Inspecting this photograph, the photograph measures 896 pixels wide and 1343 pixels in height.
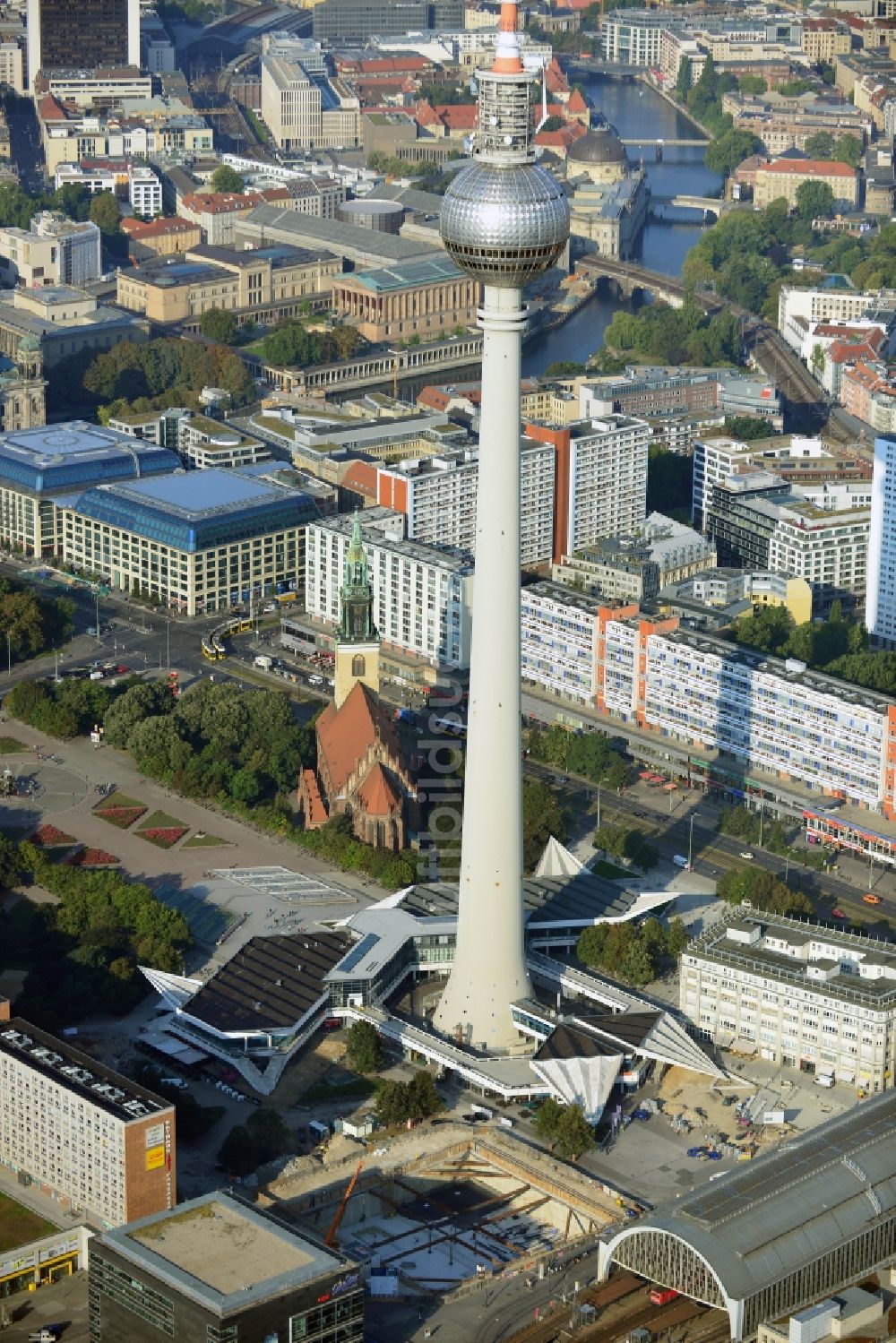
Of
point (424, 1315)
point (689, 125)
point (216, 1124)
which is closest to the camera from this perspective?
point (424, 1315)

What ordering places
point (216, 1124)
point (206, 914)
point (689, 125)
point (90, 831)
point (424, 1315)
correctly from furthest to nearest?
point (689, 125) → point (90, 831) → point (206, 914) → point (216, 1124) → point (424, 1315)

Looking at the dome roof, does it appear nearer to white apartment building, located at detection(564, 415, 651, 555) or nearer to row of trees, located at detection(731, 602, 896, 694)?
white apartment building, located at detection(564, 415, 651, 555)

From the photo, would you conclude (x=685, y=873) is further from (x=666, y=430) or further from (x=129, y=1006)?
(x=666, y=430)

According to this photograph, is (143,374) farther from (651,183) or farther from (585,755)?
(651,183)

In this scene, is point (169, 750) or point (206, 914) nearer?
point (206, 914)

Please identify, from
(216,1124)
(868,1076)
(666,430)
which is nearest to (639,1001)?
(868,1076)

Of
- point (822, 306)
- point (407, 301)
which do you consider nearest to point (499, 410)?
point (407, 301)
